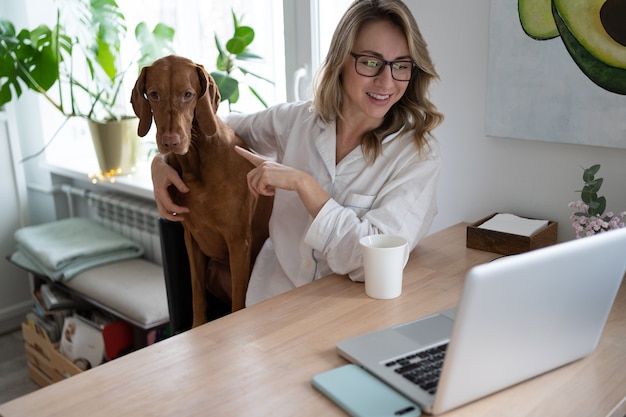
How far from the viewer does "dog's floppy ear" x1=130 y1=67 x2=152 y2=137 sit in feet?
4.90

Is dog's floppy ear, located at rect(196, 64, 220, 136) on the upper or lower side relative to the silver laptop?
upper

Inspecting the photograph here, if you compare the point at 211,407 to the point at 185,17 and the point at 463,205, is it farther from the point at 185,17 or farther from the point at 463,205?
the point at 185,17

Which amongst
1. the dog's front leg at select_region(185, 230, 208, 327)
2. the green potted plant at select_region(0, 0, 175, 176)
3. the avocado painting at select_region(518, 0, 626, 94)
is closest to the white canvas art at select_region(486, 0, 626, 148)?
the avocado painting at select_region(518, 0, 626, 94)

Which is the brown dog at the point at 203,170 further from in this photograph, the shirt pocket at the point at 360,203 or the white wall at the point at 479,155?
the white wall at the point at 479,155

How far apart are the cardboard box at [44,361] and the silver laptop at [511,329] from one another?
6.14ft

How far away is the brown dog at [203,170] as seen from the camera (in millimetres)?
1468

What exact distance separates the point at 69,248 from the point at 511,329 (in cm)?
231

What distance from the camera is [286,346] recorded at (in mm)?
1127

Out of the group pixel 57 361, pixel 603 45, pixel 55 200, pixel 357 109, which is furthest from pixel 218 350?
pixel 55 200

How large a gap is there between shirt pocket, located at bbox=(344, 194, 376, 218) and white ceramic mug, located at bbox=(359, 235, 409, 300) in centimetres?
17

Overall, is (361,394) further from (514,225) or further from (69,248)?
(69,248)

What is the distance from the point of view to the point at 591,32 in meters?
1.48

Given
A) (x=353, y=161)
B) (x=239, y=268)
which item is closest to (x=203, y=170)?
(x=239, y=268)

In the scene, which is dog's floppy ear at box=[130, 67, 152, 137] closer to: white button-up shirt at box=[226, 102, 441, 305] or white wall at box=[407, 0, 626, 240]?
white button-up shirt at box=[226, 102, 441, 305]
